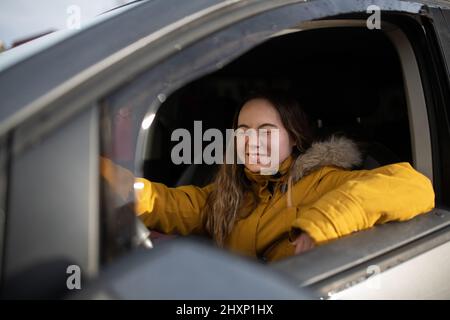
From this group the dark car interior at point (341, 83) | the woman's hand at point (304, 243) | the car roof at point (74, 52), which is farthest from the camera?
the dark car interior at point (341, 83)

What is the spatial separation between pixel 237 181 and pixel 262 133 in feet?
0.89

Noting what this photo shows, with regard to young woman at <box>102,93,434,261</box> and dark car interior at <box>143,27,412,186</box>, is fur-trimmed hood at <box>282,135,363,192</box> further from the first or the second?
dark car interior at <box>143,27,412,186</box>

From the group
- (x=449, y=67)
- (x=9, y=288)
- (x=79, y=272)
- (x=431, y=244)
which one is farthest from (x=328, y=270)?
(x=449, y=67)

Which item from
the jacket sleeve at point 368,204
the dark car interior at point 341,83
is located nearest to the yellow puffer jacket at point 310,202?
the jacket sleeve at point 368,204

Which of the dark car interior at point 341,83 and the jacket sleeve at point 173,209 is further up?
the dark car interior at point 341,83

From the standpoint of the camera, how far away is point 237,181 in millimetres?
2068

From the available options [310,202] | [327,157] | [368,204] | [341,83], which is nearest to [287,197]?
[310,202]

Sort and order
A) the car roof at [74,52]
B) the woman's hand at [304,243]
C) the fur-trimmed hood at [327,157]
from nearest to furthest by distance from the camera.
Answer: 1. the car roof at [74,52]
2. the woman's hand at [304,243]
3. the fur-trimmed hood at [327,157]

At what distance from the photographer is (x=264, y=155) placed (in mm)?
1936

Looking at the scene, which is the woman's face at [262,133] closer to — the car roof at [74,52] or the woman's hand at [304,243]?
the woman's hand at [304,243]

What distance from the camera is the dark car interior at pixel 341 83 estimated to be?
81.7 inches

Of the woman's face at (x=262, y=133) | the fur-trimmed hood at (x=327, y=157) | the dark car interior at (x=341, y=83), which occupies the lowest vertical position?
the fur-trimmed hood at (x=327, y=157)

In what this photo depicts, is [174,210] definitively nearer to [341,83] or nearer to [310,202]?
[310,202]

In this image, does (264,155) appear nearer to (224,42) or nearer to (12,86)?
(224,42)
